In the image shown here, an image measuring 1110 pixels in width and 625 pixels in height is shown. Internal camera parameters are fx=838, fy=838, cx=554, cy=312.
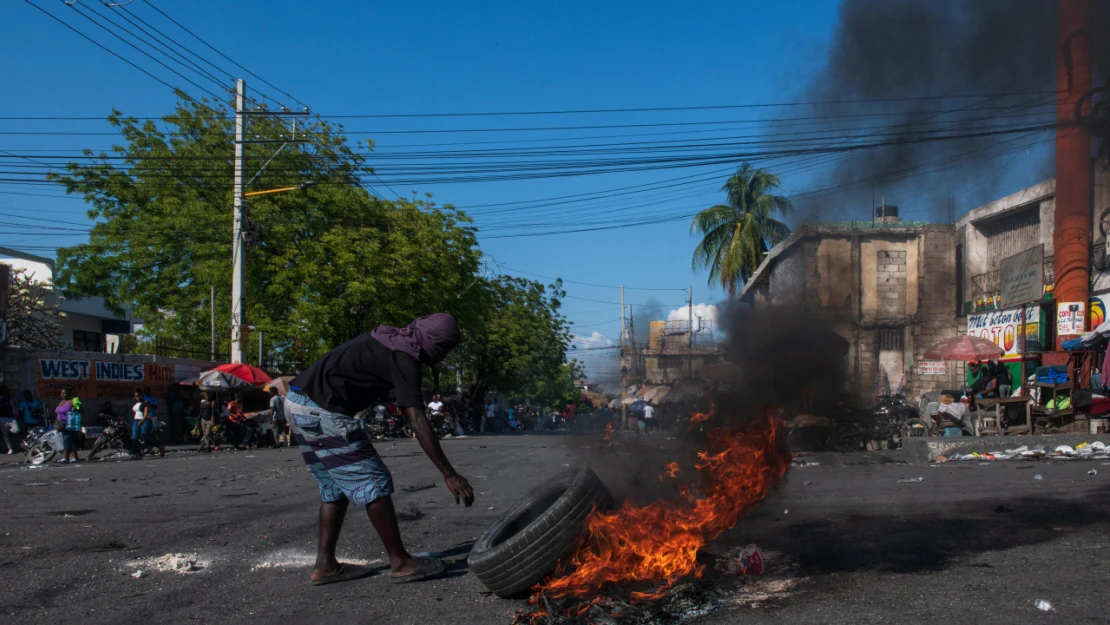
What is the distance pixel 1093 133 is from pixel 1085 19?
191 cm

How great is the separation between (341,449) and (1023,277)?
21.9 meters

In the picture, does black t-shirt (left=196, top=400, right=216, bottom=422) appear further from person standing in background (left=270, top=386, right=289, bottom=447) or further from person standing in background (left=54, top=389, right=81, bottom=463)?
person standing in background (left=54, top=389, right=81, bottom=463)

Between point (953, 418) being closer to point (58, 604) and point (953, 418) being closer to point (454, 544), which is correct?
point (454, 544)

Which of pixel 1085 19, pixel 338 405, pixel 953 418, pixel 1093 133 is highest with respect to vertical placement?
pixel 1085 19

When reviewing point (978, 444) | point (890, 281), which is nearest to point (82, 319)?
point (978, 444)

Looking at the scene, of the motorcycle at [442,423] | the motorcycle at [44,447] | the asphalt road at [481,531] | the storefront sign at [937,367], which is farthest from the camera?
the motorcycle at [442,423]

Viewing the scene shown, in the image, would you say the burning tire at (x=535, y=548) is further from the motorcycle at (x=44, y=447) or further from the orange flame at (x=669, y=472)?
the motorcycle at (x=44, y=447)

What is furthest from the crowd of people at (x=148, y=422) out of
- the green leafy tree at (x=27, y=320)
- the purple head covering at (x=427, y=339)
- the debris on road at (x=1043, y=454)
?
the debris on road at (x=1043, y=454)

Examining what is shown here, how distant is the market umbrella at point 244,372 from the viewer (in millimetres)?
21344

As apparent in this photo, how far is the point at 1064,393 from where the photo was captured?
16484 millimetres

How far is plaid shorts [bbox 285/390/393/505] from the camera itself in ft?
15.2

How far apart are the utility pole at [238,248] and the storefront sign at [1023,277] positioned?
20.5m

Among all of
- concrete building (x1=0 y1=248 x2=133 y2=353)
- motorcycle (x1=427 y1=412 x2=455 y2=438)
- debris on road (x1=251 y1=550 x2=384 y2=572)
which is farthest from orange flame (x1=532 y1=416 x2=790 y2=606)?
concrete building (x1=0 y1=248 x2=133 y2=353)

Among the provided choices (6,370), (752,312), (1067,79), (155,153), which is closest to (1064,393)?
(1067,79)
